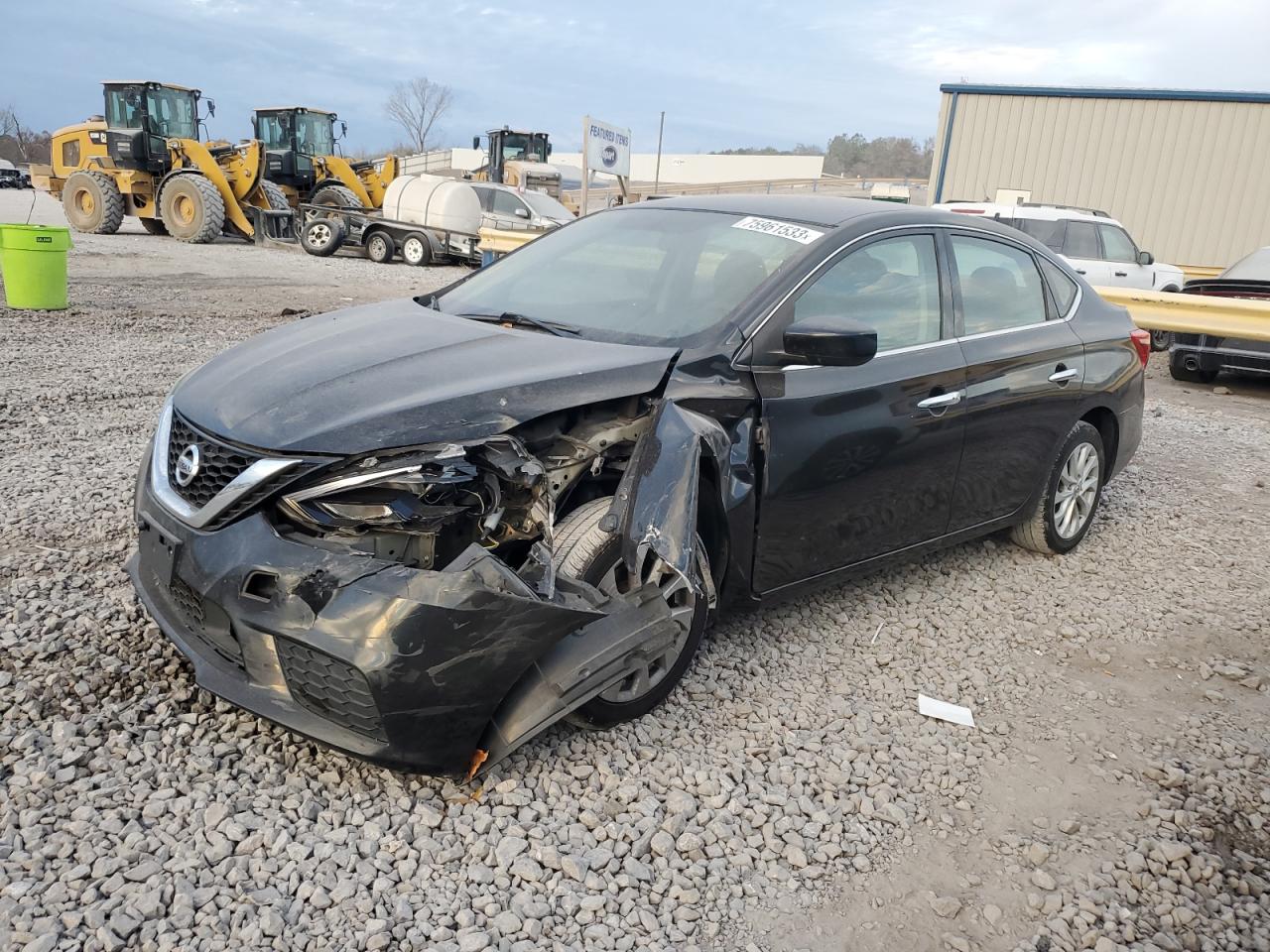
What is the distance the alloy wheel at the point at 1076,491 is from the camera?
16.0ft

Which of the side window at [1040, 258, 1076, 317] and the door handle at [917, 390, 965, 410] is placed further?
the side window at [1040, 258, 1076, 317]

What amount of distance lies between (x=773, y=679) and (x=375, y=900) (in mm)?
1679

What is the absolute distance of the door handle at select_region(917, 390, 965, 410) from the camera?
12.6ft

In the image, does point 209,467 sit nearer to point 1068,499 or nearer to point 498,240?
point 1068,499

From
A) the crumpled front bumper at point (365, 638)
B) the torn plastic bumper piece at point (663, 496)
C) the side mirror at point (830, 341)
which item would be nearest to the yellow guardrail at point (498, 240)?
the side mirror at point (830, 341)

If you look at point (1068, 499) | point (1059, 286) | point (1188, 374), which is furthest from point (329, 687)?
point (1188, 374)

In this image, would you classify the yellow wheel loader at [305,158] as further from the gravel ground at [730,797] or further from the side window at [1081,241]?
the gravel ground at [730,797]

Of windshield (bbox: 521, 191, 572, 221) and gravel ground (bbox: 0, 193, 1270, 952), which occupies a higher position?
windshield (bbox: 521, 191, 572, 221)

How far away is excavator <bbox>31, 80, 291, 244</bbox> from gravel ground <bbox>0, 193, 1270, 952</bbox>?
1779 centimetres

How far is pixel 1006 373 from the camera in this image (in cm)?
426

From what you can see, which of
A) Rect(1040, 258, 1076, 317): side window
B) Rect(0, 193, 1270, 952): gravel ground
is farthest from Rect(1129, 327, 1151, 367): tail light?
Rect(0, 193, 1270, 952): gravel ground

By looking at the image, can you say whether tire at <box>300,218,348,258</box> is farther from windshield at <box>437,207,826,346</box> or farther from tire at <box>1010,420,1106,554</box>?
tire at <box>1010,420,1106,554</box>

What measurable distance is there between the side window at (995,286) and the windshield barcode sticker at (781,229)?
83cm

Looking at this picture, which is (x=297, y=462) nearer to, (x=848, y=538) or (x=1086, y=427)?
(x=848, y=538)
